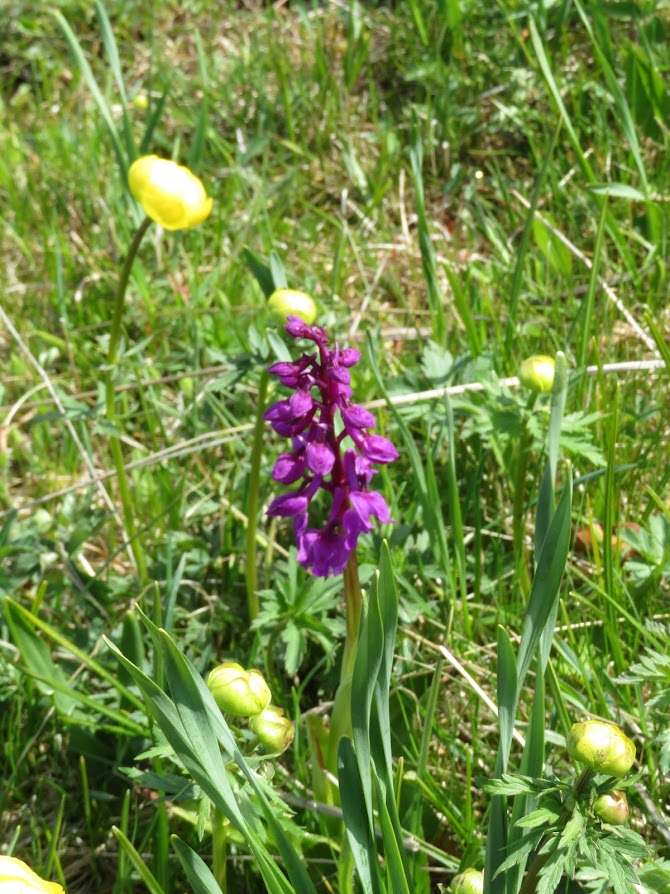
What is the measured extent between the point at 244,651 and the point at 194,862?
2.80 feet

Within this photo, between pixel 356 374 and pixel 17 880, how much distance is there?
1724 millimetres

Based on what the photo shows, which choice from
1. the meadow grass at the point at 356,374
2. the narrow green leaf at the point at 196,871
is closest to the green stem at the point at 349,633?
the meadow grass at the point at 356,374

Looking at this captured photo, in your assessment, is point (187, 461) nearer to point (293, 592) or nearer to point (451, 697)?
point (293, 592)

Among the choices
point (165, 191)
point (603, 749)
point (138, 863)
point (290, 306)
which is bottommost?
point (138, 863)

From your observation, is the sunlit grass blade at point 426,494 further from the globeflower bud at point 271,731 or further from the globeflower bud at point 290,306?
the globeflower bud at point 271,731

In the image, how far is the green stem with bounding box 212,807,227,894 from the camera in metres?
1.40

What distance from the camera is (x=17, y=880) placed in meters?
1.10

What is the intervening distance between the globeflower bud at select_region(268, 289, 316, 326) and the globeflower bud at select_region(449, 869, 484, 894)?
0.99 m

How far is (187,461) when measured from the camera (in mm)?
2605

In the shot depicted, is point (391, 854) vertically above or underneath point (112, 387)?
underneath

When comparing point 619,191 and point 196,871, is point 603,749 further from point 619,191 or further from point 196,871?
point 619,191

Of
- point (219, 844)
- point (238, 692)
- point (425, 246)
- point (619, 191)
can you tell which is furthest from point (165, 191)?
point (619, 191)

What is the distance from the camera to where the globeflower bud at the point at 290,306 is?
1.82 metres

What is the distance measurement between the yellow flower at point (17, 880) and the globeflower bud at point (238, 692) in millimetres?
322
